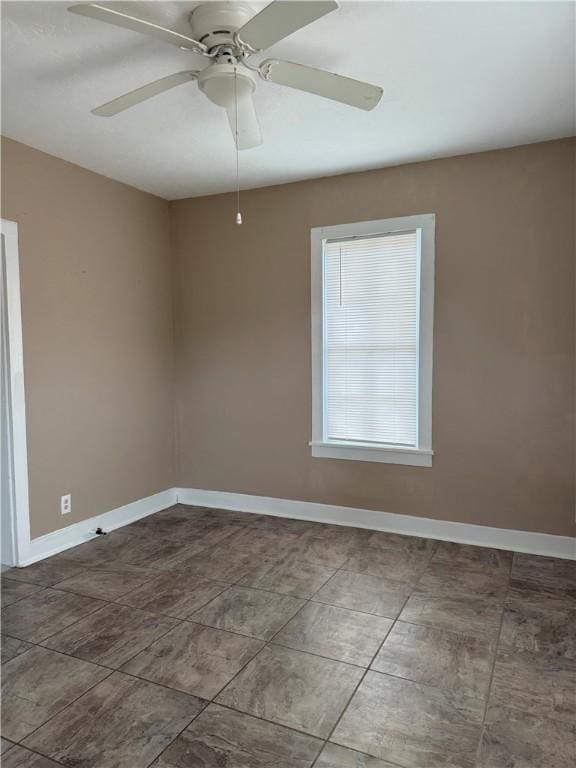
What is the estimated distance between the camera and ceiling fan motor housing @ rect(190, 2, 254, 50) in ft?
6.24

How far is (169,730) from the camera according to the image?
1.84 meters

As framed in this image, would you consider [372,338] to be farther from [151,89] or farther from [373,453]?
[151,89]

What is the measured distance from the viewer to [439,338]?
3625mm

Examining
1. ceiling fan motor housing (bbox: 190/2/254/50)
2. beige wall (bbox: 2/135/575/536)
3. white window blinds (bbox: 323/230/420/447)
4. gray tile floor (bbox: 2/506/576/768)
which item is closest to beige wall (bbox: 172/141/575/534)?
beige wall (bbox: 2/135/575/536)

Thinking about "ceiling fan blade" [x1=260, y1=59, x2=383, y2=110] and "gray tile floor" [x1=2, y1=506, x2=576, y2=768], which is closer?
"gray tile floor" [x1=2, y1=506, x2=576, y2=768]

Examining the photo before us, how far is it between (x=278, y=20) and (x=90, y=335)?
2701 millimetres

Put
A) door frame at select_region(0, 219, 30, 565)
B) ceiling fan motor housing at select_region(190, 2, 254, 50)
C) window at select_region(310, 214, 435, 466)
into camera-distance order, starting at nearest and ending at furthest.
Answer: ceiling fan motor housing at select_region(190, 2, 254, 50)
door frame at select_region(0, 219, 30, 565)
window at select_region(310, 214, 435, 466)

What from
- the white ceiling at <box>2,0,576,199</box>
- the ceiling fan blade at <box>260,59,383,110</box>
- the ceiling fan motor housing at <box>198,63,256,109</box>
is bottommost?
the ceiling fan blade at <box>260,59,383,110</box>

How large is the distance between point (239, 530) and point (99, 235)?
98.3 inches

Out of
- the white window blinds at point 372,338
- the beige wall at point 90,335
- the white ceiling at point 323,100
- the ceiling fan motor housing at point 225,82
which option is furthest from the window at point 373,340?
the ceiling fan motor housing at point 225,82

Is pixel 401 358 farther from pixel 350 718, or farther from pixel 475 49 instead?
pixel 350 718

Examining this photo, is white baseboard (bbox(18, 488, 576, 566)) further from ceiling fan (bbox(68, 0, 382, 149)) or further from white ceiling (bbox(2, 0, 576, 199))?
ceiling fan (bbox(68, 0, 382, 149))

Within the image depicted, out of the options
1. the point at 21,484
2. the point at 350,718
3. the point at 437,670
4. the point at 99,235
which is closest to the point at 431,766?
the point at 350,718

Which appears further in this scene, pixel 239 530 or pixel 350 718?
pixel 239 530
